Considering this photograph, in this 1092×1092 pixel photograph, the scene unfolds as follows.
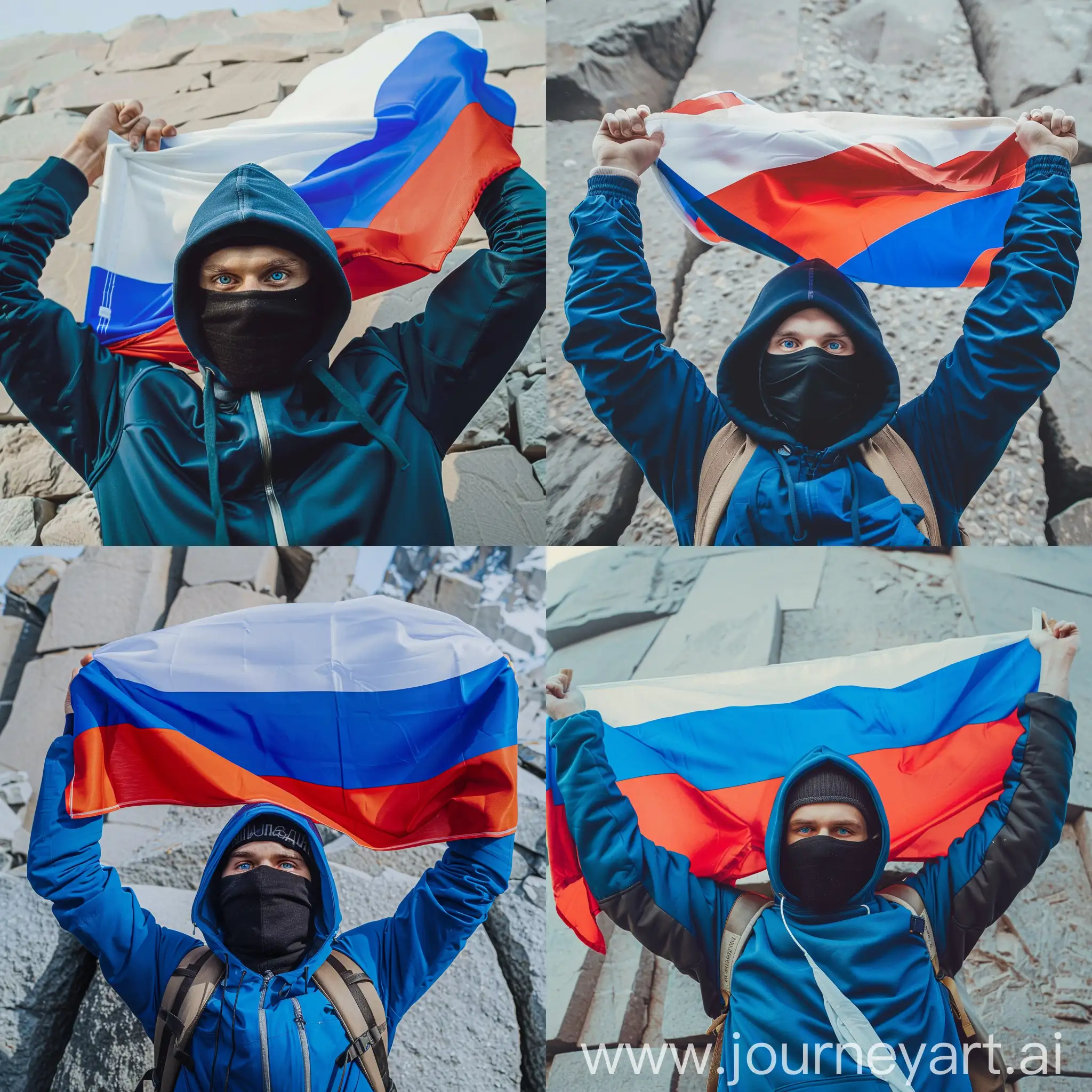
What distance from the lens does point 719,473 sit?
3.99 m

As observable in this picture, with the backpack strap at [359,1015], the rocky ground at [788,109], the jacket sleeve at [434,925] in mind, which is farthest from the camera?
the rocky ground at [788,109]

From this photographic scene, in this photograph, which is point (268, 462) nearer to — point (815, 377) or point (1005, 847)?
point (815, 377)

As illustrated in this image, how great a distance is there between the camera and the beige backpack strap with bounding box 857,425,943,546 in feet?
13.0

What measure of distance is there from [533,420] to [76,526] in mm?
1852

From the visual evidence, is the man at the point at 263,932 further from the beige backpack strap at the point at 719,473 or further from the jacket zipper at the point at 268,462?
the beige backpack strap at the point at 719,473

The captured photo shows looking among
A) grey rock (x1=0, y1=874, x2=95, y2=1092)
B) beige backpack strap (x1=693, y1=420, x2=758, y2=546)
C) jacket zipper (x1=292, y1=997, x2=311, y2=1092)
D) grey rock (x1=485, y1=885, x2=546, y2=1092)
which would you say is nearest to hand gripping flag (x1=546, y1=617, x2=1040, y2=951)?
grey rock (x1=485, y1=885, x2=546, y2=1092)

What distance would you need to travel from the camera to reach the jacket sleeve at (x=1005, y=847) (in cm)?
353

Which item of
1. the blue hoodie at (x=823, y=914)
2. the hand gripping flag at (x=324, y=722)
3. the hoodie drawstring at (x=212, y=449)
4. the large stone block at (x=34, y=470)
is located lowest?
the blue hoodie at (x=823, y=914)

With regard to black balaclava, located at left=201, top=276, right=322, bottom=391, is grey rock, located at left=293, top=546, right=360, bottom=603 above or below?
below

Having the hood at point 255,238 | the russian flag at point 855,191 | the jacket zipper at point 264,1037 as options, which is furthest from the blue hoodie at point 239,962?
the russian flag at point 855,191

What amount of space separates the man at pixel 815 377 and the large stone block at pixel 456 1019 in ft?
5.40

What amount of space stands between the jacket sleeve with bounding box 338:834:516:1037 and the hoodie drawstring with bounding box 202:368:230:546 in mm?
1459

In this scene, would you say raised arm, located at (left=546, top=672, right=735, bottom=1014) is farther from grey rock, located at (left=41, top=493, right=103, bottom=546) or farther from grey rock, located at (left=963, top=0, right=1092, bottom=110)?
grey rock, located at (left=963, top=0, right=1092, bottom=110)

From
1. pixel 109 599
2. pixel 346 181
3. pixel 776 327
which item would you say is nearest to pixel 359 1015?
pixel 109 599
